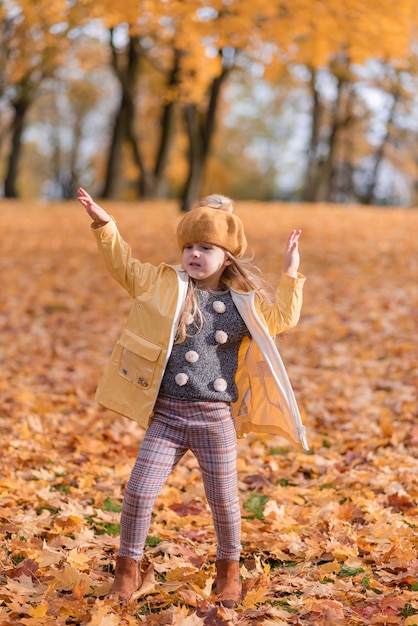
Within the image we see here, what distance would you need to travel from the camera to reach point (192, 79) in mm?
17406

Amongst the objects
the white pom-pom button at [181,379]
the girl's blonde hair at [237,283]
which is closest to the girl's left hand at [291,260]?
the girl's blonde hair at [237,283]

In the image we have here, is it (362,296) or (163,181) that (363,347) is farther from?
(163,181)

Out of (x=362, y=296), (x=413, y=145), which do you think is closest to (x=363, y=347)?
(x=362, y=296)

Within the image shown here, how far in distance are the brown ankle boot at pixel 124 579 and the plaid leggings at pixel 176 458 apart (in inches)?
1.2

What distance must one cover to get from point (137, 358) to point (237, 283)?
0.55 metres

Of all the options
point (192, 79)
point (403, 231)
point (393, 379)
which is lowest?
point (393, 379)

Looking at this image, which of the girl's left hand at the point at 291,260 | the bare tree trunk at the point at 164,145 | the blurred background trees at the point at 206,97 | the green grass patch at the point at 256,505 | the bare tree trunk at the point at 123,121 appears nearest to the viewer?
the girl's left hand at the point at 291,260

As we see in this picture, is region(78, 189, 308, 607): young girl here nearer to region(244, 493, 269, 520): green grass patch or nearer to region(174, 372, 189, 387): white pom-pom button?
region(174, 372, 189, 387): white pom-pom button

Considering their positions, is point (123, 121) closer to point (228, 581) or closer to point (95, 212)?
point (95, 212)

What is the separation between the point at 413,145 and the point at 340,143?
451cm

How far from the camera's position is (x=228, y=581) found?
321 cm

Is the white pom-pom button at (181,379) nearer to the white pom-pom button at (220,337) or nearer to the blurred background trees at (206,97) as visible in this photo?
the white pom-pom button at (220,337)

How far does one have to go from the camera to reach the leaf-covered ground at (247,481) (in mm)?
3174

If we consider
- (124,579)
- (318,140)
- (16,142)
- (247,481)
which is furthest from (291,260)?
(16,142)
